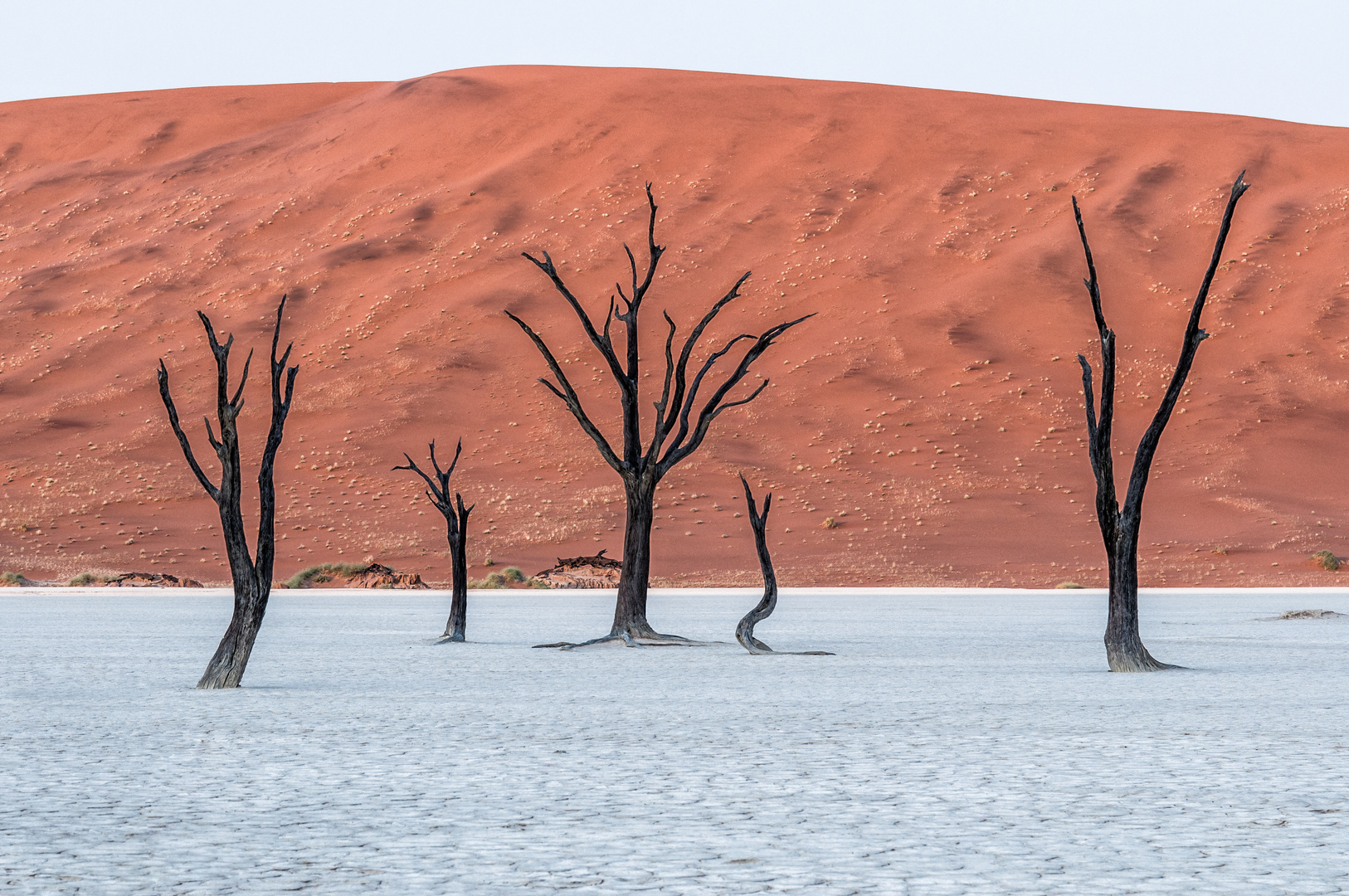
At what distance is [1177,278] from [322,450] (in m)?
36.5

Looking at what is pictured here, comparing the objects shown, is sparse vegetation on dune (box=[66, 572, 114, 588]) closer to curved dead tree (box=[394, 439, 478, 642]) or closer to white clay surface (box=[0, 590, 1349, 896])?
curved dead tree (box=[394, 439, 478, 642])

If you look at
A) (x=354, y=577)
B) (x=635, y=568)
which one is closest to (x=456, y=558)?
(x=635, y=568)

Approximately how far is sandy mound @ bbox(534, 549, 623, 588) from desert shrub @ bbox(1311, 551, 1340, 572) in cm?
2246

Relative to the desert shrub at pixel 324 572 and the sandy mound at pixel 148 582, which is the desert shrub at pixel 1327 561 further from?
the sandy mound at pixel 148 582

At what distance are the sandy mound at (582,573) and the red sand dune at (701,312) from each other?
4.30 meters

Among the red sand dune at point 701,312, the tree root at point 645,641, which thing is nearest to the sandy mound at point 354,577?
the red sand dune at point 701,312

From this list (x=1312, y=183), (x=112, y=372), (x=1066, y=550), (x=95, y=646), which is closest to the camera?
(x=95, y=646)

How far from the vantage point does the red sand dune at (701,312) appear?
199 feet

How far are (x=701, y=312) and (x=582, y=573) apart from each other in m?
24.2

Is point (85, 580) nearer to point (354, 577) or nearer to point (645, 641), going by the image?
point (354, 577)

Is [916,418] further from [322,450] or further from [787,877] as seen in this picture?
[787,877]

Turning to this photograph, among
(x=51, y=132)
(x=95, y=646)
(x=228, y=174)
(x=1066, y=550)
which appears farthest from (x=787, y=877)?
(x=51, y=132)

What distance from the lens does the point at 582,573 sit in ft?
170

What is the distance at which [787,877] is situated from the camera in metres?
6.35
